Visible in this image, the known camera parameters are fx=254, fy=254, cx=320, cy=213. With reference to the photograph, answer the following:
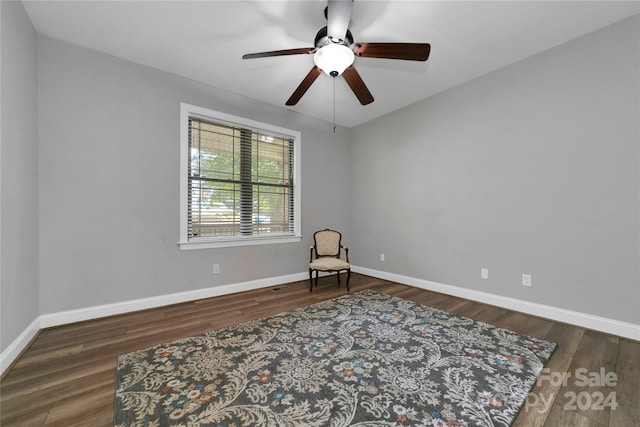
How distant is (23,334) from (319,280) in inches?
132

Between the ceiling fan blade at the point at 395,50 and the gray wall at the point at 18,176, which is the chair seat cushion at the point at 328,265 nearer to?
the ceiling fan blade at the point at 395,50

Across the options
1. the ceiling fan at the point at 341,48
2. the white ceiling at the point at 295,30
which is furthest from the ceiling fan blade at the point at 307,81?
the white ceiling at the point at 295,30

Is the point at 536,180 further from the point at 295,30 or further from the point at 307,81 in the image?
the point at 295,30

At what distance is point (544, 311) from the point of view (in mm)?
2805

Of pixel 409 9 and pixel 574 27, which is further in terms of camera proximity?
pixel 574 27

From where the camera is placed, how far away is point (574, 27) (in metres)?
2.47

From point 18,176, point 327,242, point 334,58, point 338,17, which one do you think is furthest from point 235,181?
point 338,17

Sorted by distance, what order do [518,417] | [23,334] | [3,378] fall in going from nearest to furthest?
[518,417]
[3,378]
[23,334]

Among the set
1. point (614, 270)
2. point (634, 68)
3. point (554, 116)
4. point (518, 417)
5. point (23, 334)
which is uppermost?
point (634, 68)

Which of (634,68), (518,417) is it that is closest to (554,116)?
(634,68)

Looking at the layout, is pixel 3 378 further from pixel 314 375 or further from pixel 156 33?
pixel 156 33

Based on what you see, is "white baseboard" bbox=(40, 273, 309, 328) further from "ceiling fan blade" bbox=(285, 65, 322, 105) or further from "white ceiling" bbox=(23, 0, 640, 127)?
"white ceiling" bbox=(23, 0, 640, 127)

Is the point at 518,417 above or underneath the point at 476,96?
underneath

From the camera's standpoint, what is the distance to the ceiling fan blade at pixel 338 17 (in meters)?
1.87
